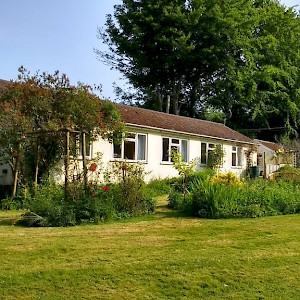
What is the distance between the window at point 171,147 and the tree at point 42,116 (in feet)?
20.1

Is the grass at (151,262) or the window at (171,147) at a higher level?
the window at (171,147)

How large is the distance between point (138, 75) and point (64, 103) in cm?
2413

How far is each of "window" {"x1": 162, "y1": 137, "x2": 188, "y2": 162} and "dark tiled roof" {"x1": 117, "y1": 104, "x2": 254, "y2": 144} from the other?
556mm

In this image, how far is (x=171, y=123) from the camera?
2330cm

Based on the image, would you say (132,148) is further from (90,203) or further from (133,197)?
(90,203)

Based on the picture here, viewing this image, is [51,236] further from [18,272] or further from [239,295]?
[239,295]

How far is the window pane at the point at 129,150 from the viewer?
19.4 metres

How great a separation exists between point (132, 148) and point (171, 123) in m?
4.28

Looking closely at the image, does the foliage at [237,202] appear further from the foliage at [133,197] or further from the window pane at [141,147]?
the window pane at [141,147]

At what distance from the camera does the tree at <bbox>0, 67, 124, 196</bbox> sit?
1334 centimetres

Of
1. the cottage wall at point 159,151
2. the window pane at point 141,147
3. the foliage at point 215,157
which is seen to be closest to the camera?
the cottage wall at point 159,151

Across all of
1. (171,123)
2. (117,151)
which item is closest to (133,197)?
(117,151)

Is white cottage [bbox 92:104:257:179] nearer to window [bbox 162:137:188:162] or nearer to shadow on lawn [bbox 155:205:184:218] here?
window [bbox 162:137:188:162]

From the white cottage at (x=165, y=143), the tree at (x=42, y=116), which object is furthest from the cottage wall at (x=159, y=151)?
the tree at (x=42, y=116)
